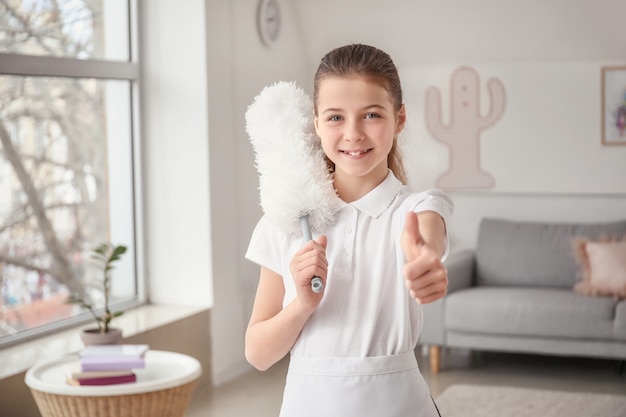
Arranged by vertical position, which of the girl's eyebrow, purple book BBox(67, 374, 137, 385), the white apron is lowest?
purple book BBox(67, 374, 137, 385)

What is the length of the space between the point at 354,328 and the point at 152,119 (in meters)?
3.51

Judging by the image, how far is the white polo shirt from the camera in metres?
1.27

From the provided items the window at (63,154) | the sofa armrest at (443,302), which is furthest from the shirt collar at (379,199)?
the sofa armrest at (443,302)

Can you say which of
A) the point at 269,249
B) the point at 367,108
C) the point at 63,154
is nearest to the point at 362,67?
the point at 367,108

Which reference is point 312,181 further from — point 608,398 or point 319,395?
point 608,398

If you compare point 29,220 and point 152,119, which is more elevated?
point 152,119

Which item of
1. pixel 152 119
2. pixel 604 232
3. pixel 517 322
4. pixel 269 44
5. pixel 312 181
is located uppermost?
pixel 269 44

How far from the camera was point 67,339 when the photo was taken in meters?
3.89

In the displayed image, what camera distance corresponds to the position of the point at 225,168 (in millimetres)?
4680

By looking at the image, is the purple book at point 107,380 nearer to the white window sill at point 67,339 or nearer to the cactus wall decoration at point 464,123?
the white window sill at point 67,339

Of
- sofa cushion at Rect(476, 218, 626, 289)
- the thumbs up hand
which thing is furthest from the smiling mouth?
sofa cushion at Rect(476, 218, 626, 289)

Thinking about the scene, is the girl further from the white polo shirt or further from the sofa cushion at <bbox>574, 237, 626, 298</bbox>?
the sofa cushion at <bbox>574, 237, 626, 298</bbox>

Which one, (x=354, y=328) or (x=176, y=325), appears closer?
(x=354, y=328)

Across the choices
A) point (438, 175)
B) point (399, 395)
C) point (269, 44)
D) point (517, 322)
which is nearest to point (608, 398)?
point (517, 322)
